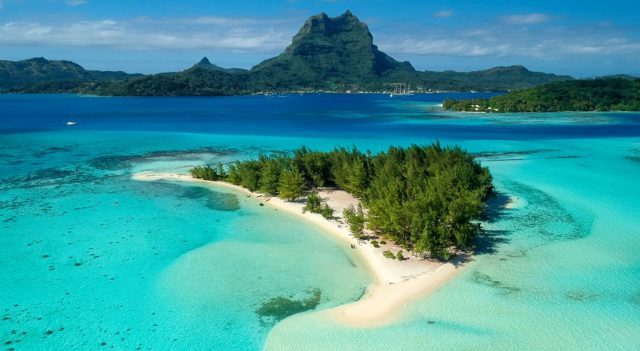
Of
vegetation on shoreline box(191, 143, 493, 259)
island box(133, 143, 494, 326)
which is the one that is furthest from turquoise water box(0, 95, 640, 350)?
vegetation on shoreline box(191, 143, 493, 259)

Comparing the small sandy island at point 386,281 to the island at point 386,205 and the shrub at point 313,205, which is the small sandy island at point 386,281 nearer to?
the island at point 386,205

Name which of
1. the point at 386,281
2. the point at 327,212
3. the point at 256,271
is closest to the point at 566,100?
the point at 327,212

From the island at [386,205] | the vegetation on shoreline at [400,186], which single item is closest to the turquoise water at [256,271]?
the island at [386,205]

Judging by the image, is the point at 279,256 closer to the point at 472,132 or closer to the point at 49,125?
the point at 472,132

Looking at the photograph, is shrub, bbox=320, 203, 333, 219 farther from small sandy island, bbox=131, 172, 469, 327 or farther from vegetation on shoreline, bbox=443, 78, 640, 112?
vegetation on shoreline, bbox=443, 78, 640, 112

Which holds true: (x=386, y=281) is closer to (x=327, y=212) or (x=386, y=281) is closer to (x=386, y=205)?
(x=386, y=205)

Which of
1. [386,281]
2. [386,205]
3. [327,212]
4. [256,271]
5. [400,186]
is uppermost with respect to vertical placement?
[400,186]
